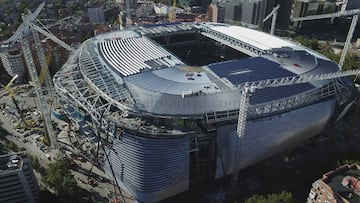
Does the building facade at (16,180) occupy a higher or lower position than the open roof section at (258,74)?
lower

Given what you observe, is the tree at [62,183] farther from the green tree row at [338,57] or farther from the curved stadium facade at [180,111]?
the green tree row at [338,57]

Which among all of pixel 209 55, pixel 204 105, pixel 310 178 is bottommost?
pixel 310 178

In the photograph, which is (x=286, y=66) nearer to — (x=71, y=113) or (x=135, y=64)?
(x=135, y=64)

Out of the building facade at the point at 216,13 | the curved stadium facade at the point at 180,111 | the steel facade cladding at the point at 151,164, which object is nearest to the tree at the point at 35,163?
the curved stadium facade at the point at 180,111

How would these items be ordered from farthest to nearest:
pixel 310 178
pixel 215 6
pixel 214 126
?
1. pixel 215 6
2. pixel 310 178
3. pixel 214 126

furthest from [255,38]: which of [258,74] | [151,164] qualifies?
[151,164]

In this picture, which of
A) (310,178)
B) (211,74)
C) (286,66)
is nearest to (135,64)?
(211,74)

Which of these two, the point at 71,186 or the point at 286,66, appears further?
the point at 286,66
